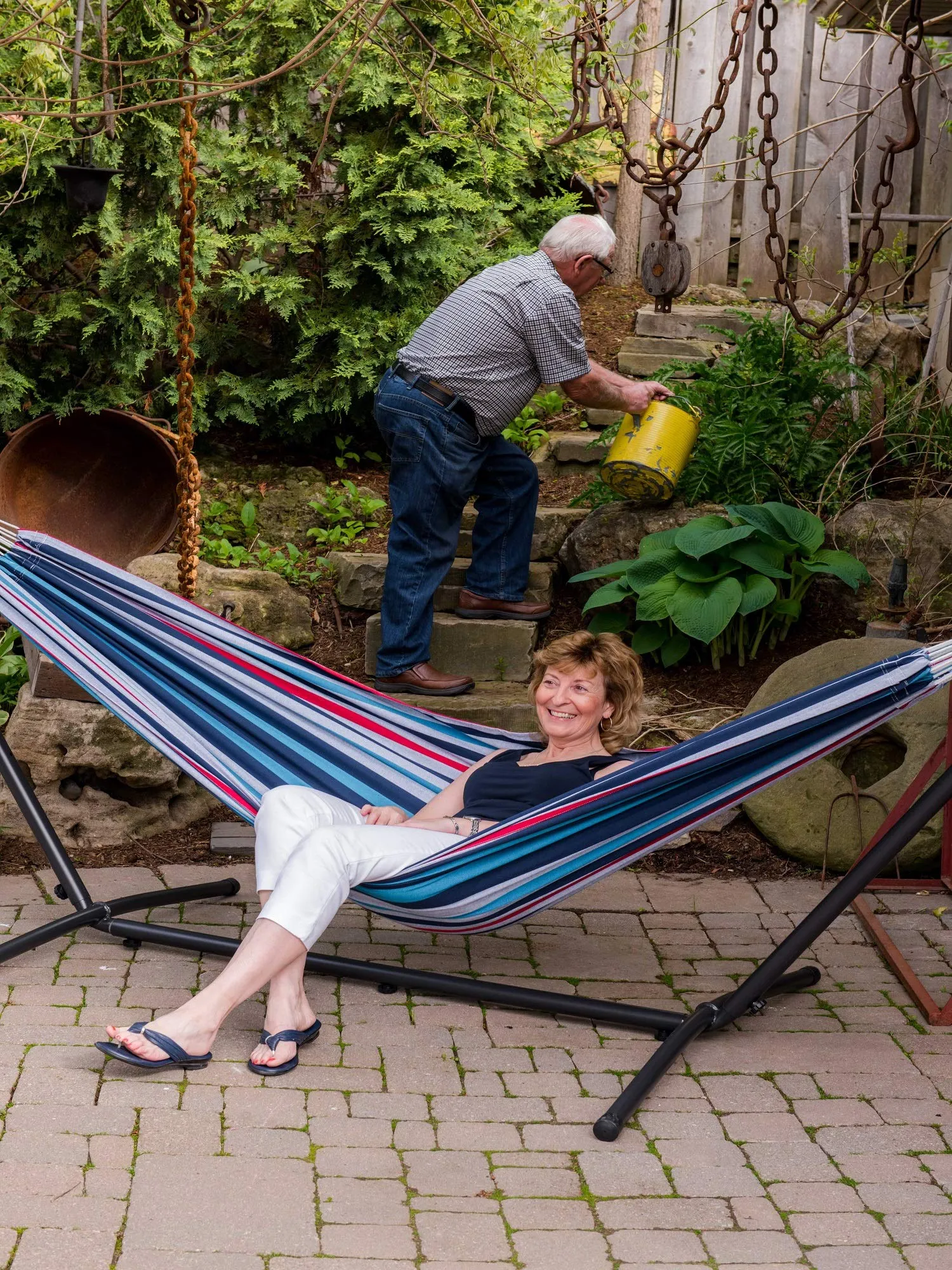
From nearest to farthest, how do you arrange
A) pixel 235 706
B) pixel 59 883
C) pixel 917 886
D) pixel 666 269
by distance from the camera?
pixel 235 706, pixel 59 883, pixel 917 886, pixel 666 269

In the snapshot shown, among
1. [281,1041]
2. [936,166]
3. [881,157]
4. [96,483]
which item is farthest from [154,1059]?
[936,166]

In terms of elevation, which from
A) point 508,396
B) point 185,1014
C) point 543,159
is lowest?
point 185,1014

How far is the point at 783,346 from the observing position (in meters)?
4.37

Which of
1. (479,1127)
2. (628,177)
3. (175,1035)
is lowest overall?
(479,1127)

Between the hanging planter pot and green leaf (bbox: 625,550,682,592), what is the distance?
1936 mm

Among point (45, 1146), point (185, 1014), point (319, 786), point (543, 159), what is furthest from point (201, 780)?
point (543, 159)

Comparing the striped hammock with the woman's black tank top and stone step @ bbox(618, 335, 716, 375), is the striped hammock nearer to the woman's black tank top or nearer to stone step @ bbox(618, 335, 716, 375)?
the woman's black tank top

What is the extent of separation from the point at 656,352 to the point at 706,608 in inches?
83.1

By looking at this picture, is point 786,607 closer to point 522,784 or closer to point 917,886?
point 917,886

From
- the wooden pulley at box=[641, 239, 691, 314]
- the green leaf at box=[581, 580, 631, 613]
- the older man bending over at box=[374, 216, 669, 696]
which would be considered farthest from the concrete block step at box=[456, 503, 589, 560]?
the wooden pulley at box=[641, 239, 691, 314]

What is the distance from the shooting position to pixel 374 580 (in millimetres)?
4219

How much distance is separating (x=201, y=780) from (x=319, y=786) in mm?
255

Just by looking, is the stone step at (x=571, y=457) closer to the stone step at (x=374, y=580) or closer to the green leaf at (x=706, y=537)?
the stone step at (x=374, y=580)

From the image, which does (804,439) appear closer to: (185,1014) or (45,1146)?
(185,1014)
